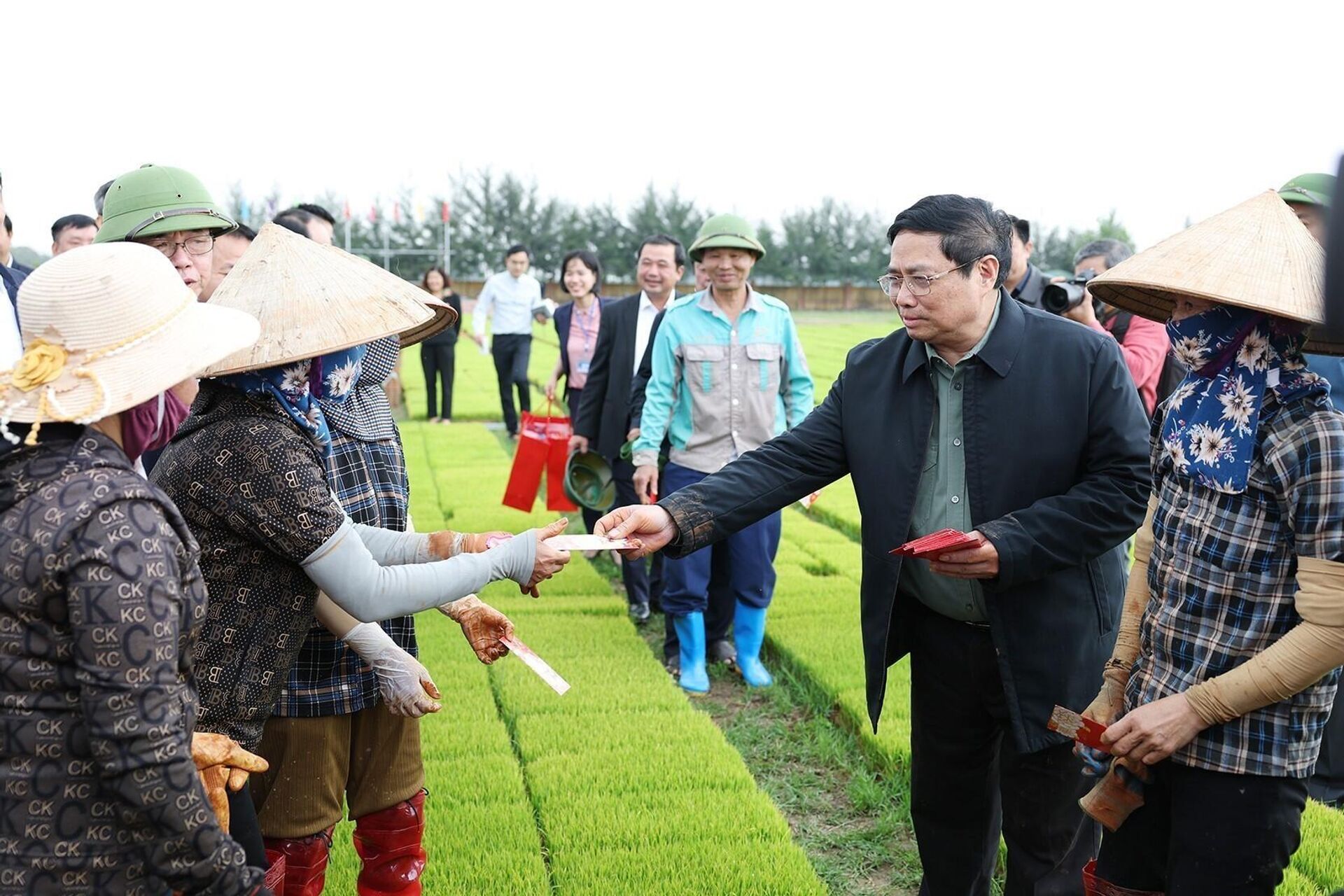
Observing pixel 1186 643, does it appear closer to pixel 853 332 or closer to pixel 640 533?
pixel 640 533

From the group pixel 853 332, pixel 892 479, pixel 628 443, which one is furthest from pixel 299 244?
pixel 853 332

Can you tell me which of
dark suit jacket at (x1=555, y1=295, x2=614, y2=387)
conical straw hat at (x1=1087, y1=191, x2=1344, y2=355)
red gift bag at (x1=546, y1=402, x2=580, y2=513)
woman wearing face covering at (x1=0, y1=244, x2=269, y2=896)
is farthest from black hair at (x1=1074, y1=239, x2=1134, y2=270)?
woman wearing face covering at (x1=0, y1=244, x2=269, y2=896)

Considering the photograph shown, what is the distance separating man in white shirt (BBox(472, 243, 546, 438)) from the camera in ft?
41.2

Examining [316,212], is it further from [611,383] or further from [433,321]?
[433,321]

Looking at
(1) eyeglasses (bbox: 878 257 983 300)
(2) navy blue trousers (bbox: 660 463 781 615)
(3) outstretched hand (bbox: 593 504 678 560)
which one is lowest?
(2) navy blue trousers (bbox: 660 463 781 615)

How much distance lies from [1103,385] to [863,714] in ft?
7.79

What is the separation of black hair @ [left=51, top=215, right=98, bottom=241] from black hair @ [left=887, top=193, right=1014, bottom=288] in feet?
19.0

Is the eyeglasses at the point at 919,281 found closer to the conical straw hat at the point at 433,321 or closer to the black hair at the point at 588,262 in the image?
the conical straw hat at the point at 433,321

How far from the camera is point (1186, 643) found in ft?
7.93

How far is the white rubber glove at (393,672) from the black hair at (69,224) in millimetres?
5256

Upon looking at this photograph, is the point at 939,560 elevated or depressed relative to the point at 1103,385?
depressed

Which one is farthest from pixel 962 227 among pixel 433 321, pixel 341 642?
pixel 341 642

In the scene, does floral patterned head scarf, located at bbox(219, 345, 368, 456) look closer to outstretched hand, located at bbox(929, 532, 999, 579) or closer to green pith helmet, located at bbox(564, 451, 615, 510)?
outstretched hand, located at bbox(929, 532, 999, 579)

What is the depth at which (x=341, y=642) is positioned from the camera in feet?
9.20
